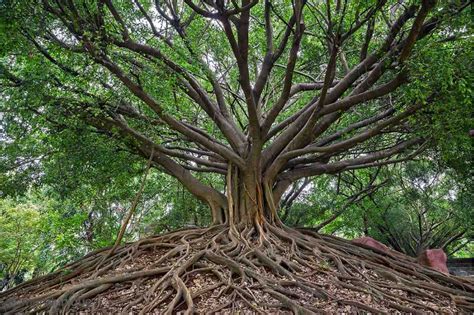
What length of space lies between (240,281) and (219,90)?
3.54 m

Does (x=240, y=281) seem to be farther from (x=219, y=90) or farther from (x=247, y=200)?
(x=219, y=90)

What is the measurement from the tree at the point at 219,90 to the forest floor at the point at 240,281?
0.04 metres

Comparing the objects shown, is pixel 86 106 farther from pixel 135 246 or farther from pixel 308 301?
pixel 308 301

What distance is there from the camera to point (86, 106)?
4.73 metres

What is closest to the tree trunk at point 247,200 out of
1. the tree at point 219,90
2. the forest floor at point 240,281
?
the tree at point 219,90

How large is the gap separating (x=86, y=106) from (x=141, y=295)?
271 cm

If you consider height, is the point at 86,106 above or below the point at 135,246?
above

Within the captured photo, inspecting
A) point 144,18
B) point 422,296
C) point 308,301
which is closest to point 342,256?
point 422,296

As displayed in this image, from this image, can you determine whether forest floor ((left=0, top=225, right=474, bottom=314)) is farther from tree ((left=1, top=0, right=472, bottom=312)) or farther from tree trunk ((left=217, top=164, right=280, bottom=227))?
tree trunk ((left=217, top=164, right=280, bottom=227))

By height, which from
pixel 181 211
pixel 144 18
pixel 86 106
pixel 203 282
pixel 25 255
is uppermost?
pixel 144 18

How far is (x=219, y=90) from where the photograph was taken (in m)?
6.18

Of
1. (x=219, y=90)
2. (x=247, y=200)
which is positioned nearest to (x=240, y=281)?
(x=247, y=200)

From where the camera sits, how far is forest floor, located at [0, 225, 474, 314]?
3.53 metres

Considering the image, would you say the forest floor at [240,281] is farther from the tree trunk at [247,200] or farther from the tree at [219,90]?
the tree trunk at [247,200]
